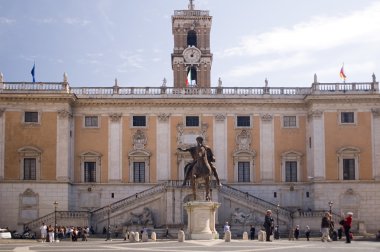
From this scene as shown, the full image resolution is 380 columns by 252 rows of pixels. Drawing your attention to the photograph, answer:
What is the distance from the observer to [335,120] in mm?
59781

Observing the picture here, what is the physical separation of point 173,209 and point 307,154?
12359mm

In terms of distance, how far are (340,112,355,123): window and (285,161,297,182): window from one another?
5216 millimetres

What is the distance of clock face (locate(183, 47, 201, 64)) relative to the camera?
6988 cm

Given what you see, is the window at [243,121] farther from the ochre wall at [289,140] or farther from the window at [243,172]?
the window at [243,172]

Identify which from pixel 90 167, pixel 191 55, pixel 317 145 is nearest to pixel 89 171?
pixel 90 167

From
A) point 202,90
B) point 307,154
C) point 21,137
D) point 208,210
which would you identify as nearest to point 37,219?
point 21,137

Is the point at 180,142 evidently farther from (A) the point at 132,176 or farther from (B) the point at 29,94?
(B) the point at 29,94

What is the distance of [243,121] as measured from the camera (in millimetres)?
61250

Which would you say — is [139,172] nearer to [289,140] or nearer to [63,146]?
[63,146]

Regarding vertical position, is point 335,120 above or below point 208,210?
above

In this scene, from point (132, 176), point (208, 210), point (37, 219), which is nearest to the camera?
point (208, 210)

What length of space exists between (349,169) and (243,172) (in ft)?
27.8

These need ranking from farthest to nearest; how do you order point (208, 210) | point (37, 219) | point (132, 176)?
1. point (132, 176)
2. point (37, 219)
3. point (208, 210)

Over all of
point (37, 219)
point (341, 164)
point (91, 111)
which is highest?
point (91, 111)
